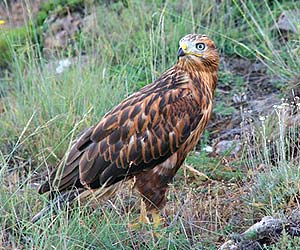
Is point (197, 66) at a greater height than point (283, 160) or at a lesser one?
greater

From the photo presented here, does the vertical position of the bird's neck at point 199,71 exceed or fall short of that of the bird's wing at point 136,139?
it exceeds it

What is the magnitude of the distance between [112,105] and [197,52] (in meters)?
1.52

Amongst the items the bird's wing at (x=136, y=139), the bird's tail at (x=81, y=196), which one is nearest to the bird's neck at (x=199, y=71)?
the bird's wing at (x=136, y=139)

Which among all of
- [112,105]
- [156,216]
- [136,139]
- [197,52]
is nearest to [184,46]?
[197,52]

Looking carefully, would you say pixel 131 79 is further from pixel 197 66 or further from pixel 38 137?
pixel 197 66

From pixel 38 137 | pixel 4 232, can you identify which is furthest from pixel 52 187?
pixel 38 137

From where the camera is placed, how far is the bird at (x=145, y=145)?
218 inches

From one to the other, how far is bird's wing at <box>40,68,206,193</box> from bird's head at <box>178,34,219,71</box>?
220 millimetres

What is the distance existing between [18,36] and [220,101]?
2.37 m

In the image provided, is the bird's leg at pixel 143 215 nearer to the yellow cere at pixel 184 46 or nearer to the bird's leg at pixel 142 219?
the bird's leg at pixel 142 219

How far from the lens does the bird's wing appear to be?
18.2 ft

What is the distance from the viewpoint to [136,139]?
558 cm

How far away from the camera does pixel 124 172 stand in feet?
18.3

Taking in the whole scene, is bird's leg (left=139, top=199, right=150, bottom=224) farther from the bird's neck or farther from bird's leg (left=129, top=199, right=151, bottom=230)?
the bird's neck
